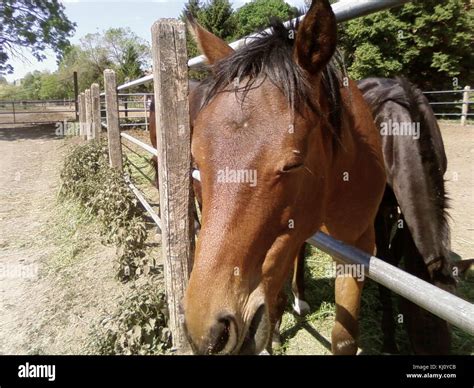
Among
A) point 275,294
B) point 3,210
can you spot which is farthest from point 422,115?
point 3,210

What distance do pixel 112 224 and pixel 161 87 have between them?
2.75 meters

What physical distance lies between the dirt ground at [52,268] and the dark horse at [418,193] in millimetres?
469

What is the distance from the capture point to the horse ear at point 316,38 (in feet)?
4.06

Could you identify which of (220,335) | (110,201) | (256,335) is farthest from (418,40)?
(220,335)

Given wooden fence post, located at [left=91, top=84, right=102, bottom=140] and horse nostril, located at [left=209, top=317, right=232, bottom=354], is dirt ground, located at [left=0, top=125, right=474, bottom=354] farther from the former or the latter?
horse nostril, located at [left=209, top=317, right=232, bottom=354]

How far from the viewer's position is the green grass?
110 inches

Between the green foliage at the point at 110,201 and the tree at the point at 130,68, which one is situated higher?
the tree at the point at 130,68

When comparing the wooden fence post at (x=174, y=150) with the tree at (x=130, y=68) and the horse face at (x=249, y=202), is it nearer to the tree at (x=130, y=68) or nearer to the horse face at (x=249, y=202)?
the horse face at (x=249, y=202)

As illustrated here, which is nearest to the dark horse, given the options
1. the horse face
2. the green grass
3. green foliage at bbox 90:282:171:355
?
the green grass

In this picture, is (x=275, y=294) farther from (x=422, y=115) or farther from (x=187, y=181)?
(x=422, y=115)

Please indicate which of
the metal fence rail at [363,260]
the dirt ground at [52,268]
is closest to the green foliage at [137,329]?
the metal fence rail at [363,260]

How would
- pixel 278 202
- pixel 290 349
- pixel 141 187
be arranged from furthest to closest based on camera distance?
pixel 141 187
pixel 290 349
pixel 278 202

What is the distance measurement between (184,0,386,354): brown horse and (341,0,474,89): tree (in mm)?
7414

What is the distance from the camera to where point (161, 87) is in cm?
190
